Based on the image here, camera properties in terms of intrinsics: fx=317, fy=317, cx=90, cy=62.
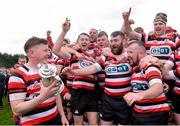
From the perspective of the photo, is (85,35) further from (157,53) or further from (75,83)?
(157,53)

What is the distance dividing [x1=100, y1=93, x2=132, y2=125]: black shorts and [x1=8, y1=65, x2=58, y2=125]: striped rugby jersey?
6.11ft

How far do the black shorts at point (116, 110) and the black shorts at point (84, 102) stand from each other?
2.03 ft

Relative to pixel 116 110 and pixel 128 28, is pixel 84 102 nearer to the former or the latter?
pixel 116 110

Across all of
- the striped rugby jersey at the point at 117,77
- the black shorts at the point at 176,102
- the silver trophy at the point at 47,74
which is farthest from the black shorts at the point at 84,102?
the silver trophy at the point at 47,74

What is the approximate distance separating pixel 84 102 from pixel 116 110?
3.23 ft


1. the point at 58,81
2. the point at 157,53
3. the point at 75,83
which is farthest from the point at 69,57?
the point at 58,81

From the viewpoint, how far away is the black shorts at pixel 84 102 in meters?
6.81

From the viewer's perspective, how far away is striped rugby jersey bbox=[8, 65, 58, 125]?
4.18m

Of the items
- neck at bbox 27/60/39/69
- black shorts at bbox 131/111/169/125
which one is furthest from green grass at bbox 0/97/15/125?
neck at bbox 27/60/39/69

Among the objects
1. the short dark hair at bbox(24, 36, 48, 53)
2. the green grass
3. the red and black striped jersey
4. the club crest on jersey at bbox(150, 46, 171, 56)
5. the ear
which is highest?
the short dark hair at bbox(24, 36, 48, 53)

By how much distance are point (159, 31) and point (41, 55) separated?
274 centimetres

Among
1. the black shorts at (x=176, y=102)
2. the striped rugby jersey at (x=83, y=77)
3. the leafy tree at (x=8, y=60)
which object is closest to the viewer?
the black shorts at (x=176, y=102)

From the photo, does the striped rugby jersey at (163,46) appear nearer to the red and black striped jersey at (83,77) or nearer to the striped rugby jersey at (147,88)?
the striped rugby jersey at (147,88)

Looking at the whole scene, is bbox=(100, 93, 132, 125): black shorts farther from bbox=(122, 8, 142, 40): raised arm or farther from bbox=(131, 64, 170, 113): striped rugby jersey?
bbox=(122, 8, 142, 40): raised arm
